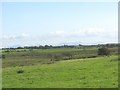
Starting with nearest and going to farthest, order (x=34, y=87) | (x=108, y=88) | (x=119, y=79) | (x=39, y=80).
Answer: (x=108, y=88)
(x=34, y=87)
(x=119, y=79)
(x=39, y=80)

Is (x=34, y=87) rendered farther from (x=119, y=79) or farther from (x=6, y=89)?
(x=119, y=79)

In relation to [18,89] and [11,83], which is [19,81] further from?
[18,89]

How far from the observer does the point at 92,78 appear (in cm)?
3175

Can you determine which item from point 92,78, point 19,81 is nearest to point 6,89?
point 19,81

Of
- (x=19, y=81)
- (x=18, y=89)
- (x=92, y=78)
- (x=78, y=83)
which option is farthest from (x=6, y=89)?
(x=92, y=78)

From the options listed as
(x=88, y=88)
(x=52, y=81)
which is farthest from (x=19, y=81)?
(x=88, y=88)

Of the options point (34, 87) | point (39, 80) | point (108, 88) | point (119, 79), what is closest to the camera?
point (108, 88)

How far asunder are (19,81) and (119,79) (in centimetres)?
993

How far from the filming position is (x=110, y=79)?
30406mm

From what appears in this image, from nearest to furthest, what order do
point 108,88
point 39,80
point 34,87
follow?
point 108,88 < point 34,87 < point 39,80

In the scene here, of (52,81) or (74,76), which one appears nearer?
(52,81)

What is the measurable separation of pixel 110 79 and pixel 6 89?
980 cm

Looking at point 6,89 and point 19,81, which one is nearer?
point 6,89

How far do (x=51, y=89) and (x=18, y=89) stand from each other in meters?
3.14
